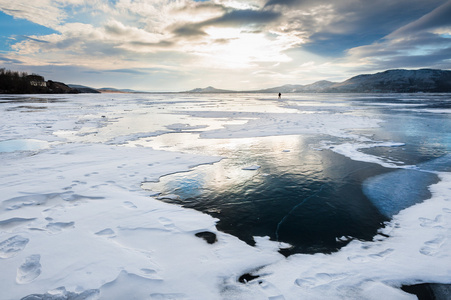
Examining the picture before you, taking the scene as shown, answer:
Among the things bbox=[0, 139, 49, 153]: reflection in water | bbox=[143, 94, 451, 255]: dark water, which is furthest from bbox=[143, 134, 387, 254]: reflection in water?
bbox=[0, 139, 49, 153]: reflection in water

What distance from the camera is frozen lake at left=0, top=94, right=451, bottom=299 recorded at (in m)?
2.77

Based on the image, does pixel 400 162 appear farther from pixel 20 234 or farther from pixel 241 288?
pixel 20 234

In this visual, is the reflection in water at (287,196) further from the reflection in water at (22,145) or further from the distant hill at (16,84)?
the distant hill at (16,84)

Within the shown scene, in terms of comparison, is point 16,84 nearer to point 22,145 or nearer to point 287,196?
point 22,145

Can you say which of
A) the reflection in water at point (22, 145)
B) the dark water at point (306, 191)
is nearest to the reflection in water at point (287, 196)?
the dark water at point (306, 191)

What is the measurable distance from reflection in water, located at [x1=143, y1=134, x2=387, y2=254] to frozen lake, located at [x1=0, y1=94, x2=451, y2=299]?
1.2 inches

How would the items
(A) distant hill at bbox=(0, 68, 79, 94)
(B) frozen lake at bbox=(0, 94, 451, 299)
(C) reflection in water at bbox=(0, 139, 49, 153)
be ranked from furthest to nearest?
1. (A) distant hill at bbox=(0, 68, 79, 94)
2. (C) reflection in water at bbox=(0, 139, 49, 153)
3. (B) frozen lake at bbox=(0, 94, 451, 299)

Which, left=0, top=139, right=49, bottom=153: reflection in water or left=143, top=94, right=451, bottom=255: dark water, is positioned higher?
left=0, top=139, right=49, bottom=153: reflection in water

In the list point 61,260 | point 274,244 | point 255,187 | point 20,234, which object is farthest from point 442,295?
point 20,234

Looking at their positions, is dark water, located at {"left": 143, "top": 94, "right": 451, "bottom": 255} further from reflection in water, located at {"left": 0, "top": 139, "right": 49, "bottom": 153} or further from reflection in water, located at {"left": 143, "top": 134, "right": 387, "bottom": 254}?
reflection in water, located at {"left": 0, "top": 139, "right": 49, "bottom": 153}

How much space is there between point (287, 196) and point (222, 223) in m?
1.79

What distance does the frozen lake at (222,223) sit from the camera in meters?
2.77

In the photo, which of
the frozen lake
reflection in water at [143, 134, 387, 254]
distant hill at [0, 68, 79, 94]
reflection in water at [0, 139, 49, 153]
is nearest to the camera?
the frozen lake

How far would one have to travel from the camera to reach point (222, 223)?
4.17 m
